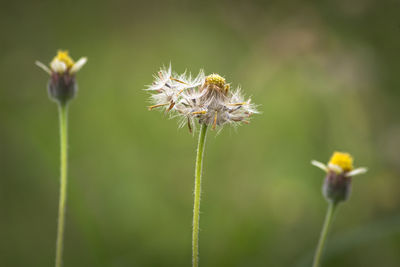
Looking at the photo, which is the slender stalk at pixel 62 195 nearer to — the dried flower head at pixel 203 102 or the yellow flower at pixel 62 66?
the yellow flower at pixel 62 66

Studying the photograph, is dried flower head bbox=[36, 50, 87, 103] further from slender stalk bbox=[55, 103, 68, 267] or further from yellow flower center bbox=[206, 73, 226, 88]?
yellow flower center bbox=[206, 73, 226, 88]

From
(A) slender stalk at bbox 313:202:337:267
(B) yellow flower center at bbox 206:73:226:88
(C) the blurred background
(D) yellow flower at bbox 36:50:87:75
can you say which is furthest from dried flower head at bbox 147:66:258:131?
(C) the blurred background

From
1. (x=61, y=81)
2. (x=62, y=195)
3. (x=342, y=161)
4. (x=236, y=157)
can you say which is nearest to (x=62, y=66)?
(x=61, y=81)

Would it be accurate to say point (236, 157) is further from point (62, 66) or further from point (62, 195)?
point (62, 195)

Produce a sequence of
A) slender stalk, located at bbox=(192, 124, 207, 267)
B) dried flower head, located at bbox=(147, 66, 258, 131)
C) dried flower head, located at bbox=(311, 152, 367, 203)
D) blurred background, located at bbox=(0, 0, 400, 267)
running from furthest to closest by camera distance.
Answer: blurred background, located at bbox=(0, 0, 400, 267)
dried flower head, located at bbox=(311, 152, 367, 203)
dried flower head, located at bbox=(147, 66, 258, 131)
slender stalk, located at bbox=(192, 124, 207, 267)

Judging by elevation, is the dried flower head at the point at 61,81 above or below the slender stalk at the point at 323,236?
above

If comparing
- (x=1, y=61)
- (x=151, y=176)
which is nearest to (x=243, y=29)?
(x=151, y=176)

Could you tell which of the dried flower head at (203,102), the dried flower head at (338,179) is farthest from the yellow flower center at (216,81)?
the dried flower head at (338,179)
